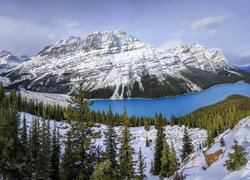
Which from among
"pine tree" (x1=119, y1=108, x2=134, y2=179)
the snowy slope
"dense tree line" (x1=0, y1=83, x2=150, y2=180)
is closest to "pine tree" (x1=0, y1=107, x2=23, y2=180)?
"dense tree line" (x1=0, y1=83, x2=150, y2=180)

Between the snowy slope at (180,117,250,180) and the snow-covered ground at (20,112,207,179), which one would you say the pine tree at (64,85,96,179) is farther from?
the snow-covered ground at (20,112,207,179)

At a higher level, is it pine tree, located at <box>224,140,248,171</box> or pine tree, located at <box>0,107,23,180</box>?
pine tree, located at <box>224,140,248,171</box>

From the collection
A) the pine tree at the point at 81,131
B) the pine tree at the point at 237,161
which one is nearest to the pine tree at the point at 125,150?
the pine tree at the point at 81,131

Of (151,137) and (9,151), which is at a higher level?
(9,151)

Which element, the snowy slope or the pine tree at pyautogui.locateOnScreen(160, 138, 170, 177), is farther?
the pine tree at pyautogui.locateOnScreen(160, 138, 170, 177)

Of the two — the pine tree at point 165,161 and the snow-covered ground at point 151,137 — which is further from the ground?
the pine tree at point 165,161

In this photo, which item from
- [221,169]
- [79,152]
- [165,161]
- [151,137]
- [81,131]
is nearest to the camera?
[221,169]

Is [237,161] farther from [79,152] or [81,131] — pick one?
[81,131]

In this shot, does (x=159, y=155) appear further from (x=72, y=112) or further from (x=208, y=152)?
(x=72, y=112)

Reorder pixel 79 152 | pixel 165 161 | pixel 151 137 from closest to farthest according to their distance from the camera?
1. pixel 79 152
2. pixel 165 161
3. pixel 151 137

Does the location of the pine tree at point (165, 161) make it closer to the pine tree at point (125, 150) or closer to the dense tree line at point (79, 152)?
the dense tree line at point (79, 152)

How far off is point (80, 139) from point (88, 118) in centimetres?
247

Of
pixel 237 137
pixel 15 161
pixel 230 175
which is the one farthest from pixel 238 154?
pixel 15 161

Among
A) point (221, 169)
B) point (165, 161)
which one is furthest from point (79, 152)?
point (165, 161)
